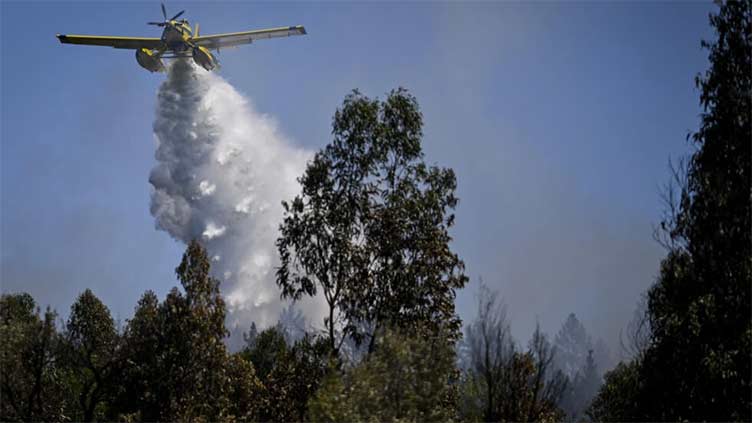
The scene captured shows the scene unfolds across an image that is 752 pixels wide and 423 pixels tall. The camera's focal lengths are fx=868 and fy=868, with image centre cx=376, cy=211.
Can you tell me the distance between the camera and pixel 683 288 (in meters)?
28.2

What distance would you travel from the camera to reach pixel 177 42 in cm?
7944

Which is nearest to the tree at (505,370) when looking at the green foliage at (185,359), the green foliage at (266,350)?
the green foliage at (185,359)

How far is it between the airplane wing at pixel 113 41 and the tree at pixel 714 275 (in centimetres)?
6164

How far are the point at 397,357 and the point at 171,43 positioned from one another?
6041cm

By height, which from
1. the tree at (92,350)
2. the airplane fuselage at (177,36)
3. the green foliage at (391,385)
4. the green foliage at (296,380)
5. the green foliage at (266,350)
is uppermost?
the airplane fuselage at (177,36)

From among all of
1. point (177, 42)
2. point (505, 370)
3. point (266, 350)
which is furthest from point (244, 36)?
point (505, 370)

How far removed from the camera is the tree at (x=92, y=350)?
37719mm

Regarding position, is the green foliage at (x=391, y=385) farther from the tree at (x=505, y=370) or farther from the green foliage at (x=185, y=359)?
the green foliage at (x=185, y=359)

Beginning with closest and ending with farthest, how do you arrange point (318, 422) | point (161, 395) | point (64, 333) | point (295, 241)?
1. point (318, 422)
2. point (161, 395)
3. point (295, 241)
4. point (64, 333)

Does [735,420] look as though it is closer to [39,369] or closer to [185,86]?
[39,369]

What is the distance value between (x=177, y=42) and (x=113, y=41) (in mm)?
9076

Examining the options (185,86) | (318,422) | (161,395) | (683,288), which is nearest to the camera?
(318,422)

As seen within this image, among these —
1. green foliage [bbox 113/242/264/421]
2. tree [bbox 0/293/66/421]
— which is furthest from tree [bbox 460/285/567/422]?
tree [bbox 0/293/66/421]

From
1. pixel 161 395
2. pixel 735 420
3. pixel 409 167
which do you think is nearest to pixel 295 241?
pixel 409 167
